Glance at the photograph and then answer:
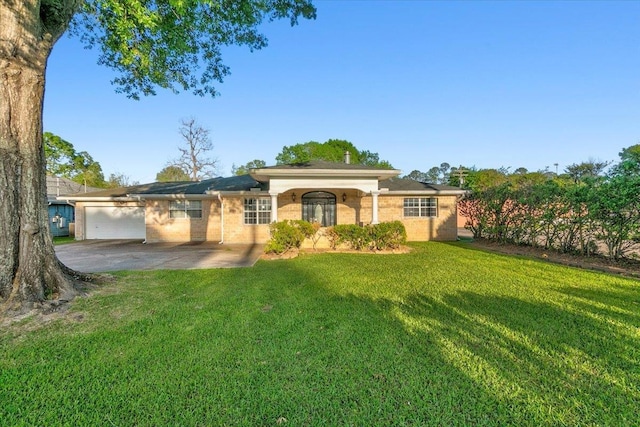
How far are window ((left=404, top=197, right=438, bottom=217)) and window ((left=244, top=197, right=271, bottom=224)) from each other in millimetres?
7198

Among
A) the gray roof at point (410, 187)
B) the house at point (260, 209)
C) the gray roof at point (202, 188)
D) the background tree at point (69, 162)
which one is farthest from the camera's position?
the background tree at point (69, 162)

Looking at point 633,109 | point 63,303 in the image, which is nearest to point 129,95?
point 63,303

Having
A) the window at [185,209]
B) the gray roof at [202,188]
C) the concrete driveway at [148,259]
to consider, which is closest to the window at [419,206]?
the gray roof at [202,188]

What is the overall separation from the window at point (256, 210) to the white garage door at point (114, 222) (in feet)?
21.6

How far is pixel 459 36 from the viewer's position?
12.2 meters

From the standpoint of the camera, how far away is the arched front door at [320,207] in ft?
47.6

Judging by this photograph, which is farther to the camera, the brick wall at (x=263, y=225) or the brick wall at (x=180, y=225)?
the brick wall at (x=180, y=225)

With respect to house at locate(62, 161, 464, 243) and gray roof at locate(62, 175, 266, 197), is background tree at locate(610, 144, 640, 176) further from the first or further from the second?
gray roof at locate(62, 175, 266, 197)

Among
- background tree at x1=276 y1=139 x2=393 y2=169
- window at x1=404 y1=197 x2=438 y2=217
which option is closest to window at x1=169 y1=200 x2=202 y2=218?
window at x1=404 y1=197 x2=438 y2=217

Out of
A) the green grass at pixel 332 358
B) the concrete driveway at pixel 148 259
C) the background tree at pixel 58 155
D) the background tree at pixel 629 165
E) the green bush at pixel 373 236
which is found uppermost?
the background tree at pixel 58 155

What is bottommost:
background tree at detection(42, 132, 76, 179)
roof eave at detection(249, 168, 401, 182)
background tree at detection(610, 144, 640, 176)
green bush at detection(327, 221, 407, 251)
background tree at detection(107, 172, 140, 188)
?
green bush at detection(327, 221, 407, 251)

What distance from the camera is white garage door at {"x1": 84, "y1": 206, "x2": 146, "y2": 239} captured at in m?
15.7

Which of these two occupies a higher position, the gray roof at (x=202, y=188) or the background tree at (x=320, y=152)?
the background tree at (x=320, y=152)

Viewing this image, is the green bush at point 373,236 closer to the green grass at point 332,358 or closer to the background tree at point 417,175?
the green grass at point 332,358
